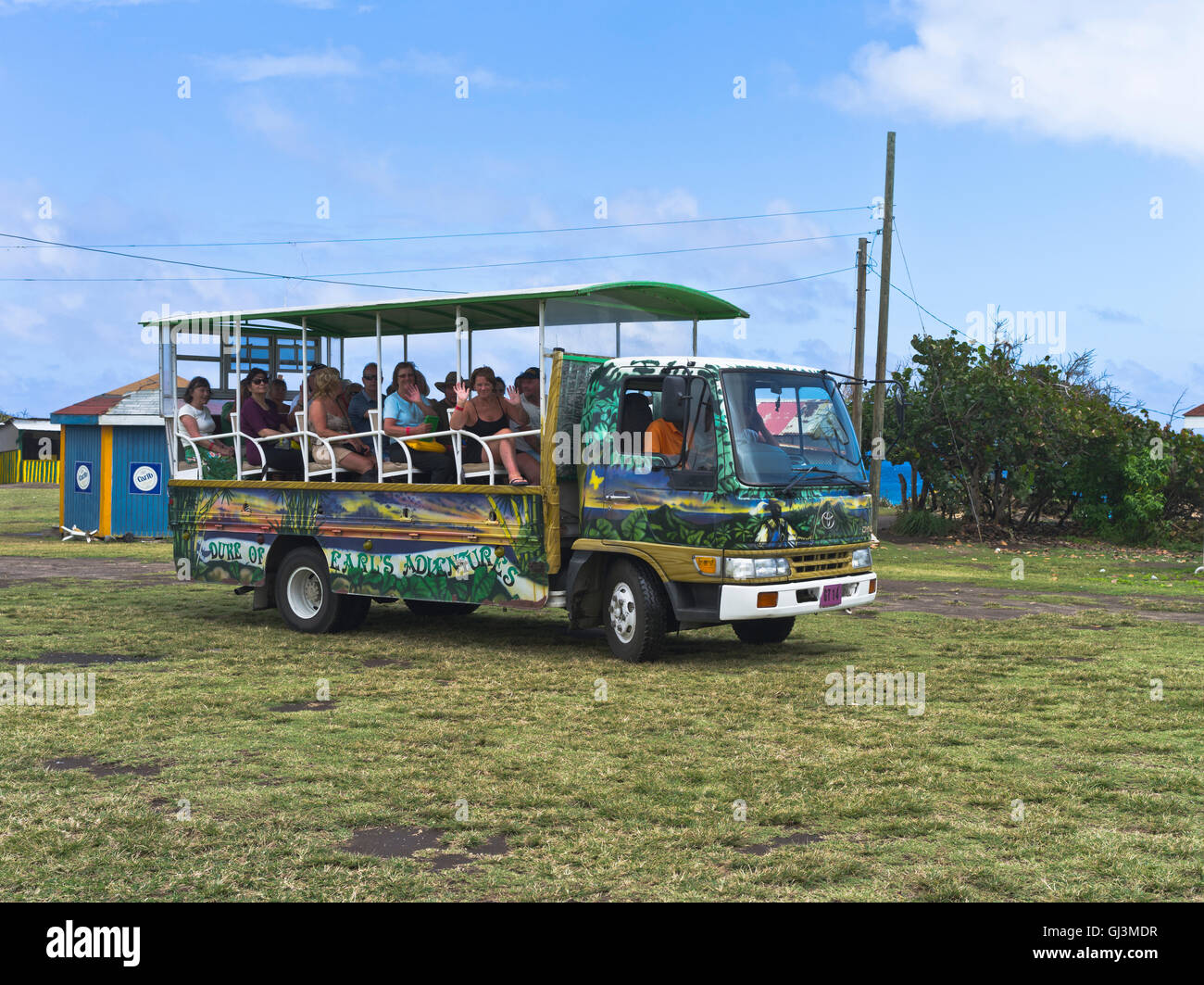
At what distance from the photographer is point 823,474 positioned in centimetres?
1092

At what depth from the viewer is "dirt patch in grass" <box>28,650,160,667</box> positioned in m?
10.9

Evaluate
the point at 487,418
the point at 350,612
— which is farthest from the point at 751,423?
the point at 350,612

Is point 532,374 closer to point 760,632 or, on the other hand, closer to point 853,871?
point 760,632

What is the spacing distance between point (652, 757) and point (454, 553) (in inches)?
188

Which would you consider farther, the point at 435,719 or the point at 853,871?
the point at 435,719

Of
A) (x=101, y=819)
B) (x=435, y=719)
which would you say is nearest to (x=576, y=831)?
(x=101, y=819)

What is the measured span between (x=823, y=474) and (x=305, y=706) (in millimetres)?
4818

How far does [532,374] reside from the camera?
464 inches

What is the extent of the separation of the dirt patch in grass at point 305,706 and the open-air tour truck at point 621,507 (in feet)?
8.62

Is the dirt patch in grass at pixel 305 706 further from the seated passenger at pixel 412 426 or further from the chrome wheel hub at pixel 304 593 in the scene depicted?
the chrome wheel hub at pixel 304 593

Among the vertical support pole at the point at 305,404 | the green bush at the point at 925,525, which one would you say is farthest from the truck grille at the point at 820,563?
the green bush at the point at 925,525

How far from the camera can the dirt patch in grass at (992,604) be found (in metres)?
14.9

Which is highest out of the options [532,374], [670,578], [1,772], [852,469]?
[532,374]

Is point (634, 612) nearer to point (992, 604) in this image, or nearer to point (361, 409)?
point (361, 409)
